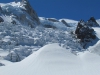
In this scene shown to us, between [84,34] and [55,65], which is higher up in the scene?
[84,34]

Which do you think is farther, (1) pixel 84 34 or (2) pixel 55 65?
(1) pixel 84 34

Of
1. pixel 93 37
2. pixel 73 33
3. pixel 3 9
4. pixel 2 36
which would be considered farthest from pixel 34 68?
pixel 3 9

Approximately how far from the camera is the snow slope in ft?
39.2

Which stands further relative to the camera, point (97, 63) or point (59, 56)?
point (59, 56)

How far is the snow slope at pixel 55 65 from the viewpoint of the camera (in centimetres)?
1195

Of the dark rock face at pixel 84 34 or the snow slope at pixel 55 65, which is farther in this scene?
the dark rock face at pixel 84 34

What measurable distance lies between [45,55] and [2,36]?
33.5ft

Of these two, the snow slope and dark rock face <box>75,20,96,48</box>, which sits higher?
dark rock face <box>75,20,96,48</box>

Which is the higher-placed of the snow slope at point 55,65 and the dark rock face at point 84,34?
the dark rock face at point 84,34

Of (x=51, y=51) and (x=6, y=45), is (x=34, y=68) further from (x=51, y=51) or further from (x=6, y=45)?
(x=6, y=45)

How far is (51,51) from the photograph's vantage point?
15.5 meters

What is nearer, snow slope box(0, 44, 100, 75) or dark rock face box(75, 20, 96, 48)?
snow slope box(0, 44, 100, 75)

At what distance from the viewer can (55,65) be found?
13102mm

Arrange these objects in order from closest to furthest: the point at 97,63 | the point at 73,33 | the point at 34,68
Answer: the point at 34,68, the point at 97,63, the point at 73,33
